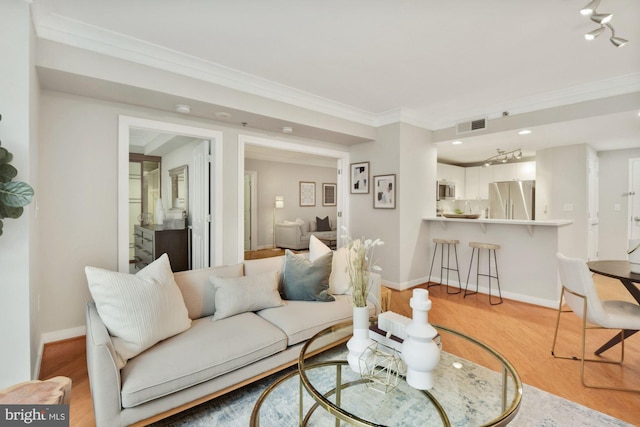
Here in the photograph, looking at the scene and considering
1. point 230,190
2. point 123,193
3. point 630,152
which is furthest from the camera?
point 630,152

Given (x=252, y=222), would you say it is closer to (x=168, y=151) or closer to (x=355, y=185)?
(x=168, y=151)

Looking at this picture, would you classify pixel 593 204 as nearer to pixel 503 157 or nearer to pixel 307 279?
pixel 503 157

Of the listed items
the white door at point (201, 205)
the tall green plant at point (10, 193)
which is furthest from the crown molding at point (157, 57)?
the tall green plant at point (10, 193)

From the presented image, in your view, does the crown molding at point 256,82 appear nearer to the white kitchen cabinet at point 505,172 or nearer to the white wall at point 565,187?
the white wall at point 565,187

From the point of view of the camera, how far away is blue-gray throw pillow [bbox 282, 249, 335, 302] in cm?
254

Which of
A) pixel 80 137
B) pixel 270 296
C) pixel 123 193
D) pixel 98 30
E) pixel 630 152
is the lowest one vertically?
pixel 270 296

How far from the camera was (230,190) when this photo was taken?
12.3ft

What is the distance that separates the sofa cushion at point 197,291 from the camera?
2234mm

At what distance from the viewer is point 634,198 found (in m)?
5.29

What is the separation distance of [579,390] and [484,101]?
3.27 meters

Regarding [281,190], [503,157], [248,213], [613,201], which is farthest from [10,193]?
[613,201]

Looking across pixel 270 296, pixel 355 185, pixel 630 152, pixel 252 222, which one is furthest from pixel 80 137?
pixel 630 152

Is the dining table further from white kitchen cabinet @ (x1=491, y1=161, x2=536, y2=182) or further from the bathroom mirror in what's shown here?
the bathroom mirror

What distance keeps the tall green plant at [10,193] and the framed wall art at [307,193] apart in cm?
691
